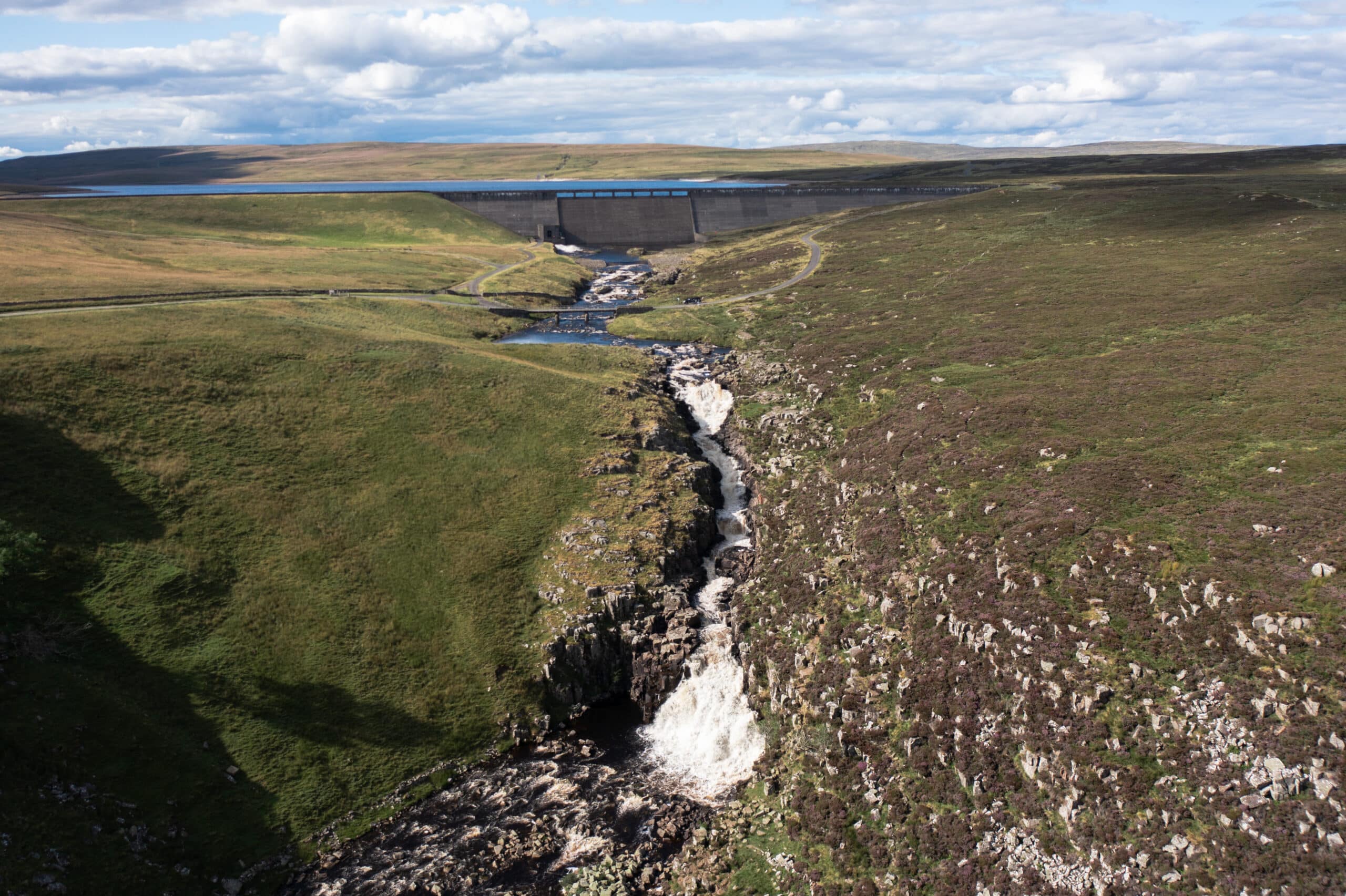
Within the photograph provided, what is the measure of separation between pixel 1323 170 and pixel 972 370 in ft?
565

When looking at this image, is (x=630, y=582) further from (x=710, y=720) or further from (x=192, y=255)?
(x=192, y=255)

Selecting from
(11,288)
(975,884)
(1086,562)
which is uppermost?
(11,288)

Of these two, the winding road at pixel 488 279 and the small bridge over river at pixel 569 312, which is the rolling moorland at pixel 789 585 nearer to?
the small bridge over river at pixel 569 312

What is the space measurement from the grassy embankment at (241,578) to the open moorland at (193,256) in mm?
28474

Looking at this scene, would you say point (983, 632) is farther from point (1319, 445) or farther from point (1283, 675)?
point (1319, 445)

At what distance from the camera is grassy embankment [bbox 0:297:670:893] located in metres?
40.3

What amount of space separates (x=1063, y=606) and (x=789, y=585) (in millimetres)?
19424

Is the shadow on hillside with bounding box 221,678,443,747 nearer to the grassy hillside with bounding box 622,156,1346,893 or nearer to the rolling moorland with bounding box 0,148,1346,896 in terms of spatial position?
the rolling moorland with bounding box 0,148,1346,896

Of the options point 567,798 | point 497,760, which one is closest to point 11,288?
point 497,760

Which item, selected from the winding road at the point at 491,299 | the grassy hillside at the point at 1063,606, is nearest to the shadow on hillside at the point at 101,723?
the grassy hillside at the point at 1063,606

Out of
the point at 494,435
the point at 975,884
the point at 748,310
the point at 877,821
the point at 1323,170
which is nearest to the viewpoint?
the point at 975,884

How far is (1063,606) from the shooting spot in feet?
140

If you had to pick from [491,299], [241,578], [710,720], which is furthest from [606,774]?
[491,299]

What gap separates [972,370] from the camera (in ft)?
267
